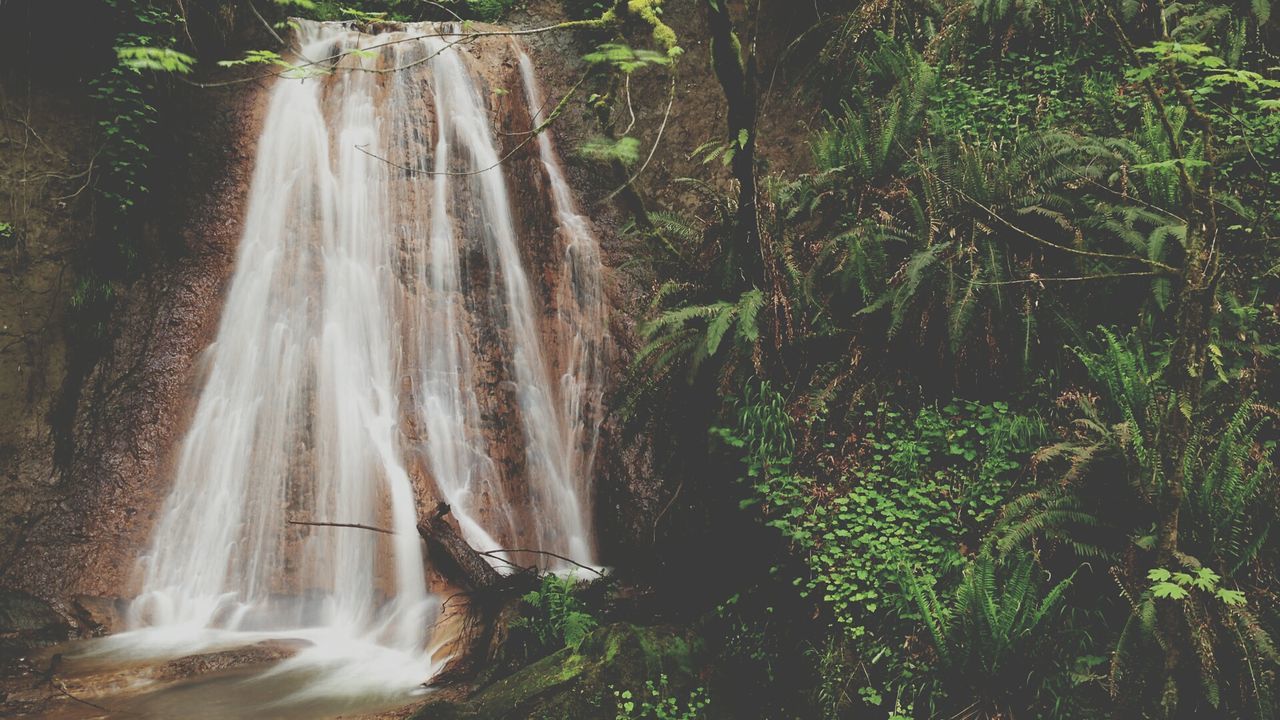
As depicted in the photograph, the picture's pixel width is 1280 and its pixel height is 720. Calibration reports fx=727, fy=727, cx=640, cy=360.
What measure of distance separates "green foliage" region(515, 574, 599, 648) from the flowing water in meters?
1.01

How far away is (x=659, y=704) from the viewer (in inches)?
177

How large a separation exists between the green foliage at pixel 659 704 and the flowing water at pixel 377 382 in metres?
1.84

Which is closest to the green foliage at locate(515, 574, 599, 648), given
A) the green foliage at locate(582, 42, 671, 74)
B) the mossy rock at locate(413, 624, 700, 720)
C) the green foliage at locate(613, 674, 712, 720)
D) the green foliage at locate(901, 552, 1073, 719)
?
the mossy rock at locate(413, 624, 700, 720)

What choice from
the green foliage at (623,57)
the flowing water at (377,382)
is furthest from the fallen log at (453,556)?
the green foliage at (623,57)

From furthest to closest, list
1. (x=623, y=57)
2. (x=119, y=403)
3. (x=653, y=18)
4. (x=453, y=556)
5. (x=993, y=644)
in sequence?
(x=119, y=403)
(x=453, y=556)
(x=653, y=18)
(x=623, y=57)
(x=993, y=644)

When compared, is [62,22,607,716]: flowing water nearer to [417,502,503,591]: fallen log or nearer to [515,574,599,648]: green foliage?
[417,502,503,591]: fallen log

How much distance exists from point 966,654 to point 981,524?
0.87 meters

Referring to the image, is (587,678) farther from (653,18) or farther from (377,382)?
(653,18)

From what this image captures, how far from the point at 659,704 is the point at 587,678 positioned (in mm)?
477

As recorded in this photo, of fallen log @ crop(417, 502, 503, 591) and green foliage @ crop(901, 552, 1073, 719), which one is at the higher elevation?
fallen log @ crop(417, 502, 503, 591)

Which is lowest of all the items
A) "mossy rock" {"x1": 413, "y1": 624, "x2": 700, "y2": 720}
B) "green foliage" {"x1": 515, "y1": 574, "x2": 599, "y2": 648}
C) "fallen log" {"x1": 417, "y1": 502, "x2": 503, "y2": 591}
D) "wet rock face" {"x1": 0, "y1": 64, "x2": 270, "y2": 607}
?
"mossy rock" {"x1": 413, "y1": 624, "x2": 700, "y2": 720}

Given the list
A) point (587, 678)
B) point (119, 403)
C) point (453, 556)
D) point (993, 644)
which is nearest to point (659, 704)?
point (587, 678)

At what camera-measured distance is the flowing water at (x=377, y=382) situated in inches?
256

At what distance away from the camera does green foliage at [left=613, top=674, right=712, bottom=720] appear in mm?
4445
